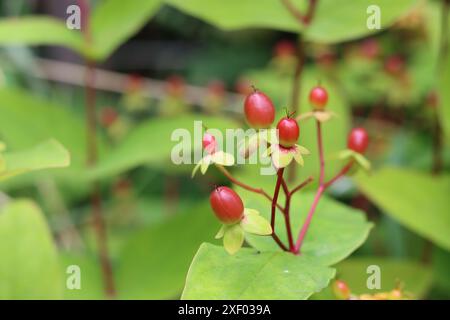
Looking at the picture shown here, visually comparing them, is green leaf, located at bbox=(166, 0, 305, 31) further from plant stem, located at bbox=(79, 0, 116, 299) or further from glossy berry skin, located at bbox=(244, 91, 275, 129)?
glossy berry skin, located at bbox=(244, 91, 275, 129)

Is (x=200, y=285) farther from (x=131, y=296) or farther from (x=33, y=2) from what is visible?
(x=33, y=2)

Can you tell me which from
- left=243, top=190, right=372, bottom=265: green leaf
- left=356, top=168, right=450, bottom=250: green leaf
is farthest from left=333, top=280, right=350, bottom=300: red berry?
left=356, top=168, right=450, bottom=250: green leaf

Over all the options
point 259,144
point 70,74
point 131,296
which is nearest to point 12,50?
point 70,74

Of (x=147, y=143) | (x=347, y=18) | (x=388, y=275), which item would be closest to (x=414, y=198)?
(x=388, y=275)

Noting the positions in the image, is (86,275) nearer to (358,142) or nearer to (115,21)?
(115,21)

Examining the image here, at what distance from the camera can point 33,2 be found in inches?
72.2

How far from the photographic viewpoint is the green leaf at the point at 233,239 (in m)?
0.43

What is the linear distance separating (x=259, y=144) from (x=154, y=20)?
1.66 metres

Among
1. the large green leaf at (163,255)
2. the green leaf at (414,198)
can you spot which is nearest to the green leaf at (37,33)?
the large green leaf at (163,255)

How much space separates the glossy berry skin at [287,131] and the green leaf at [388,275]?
275 mm

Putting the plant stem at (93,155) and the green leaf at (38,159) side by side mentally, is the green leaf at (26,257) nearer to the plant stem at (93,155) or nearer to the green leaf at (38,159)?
the green leaf at (38,159)

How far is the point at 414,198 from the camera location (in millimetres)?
732

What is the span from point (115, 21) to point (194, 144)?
9.0 inches
